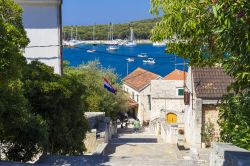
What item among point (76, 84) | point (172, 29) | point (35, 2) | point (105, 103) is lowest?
point (105, 103)

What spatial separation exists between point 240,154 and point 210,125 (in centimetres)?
1837

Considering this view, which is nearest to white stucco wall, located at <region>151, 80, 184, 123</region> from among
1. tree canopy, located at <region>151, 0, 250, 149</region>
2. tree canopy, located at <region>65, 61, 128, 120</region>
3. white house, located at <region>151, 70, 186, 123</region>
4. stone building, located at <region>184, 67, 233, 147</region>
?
white house, located at <region>151, 70, 186, 123</region>

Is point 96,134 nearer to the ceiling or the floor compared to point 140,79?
nearer to the floor

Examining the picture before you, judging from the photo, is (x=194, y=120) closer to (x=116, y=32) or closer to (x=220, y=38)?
(x=220, y=38)

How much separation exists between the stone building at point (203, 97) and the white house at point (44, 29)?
7.27 m

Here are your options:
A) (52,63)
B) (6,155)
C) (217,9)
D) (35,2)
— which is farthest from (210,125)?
(217,9)

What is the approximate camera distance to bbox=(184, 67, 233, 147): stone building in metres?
25.2

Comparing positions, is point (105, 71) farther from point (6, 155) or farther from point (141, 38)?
point (141, 38)

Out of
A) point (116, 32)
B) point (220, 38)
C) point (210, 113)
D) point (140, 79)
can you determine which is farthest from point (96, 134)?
point (116, 32)

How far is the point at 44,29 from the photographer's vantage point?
24.4m

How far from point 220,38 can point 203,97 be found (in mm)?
19830

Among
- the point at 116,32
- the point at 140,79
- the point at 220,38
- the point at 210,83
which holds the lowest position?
the point at 140,79

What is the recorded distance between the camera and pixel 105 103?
4200 cm

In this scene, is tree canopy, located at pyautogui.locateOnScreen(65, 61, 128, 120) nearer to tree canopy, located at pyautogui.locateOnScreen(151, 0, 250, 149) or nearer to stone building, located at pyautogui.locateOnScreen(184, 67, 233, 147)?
stone building, located at pyautogui.locateOnScreen(184, 67, 233, 147)
